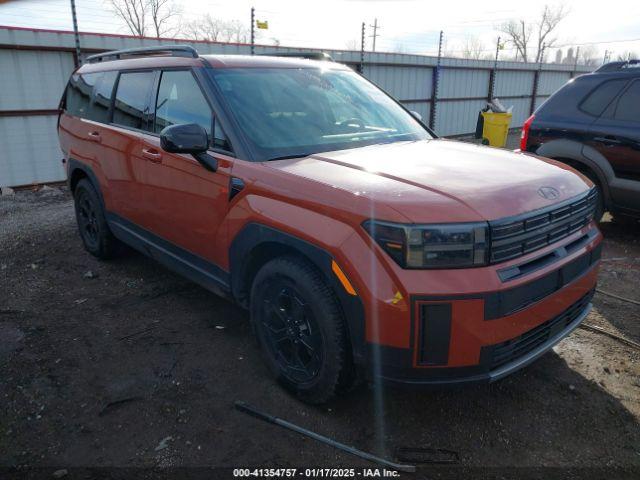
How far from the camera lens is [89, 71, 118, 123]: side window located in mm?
4492

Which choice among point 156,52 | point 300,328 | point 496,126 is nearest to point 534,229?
point 300,328

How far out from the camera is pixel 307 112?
11.1ft

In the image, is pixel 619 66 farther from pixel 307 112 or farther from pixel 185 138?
pixel 185 138

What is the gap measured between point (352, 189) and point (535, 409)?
1682 mm

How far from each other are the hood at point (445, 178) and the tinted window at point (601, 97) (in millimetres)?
2981

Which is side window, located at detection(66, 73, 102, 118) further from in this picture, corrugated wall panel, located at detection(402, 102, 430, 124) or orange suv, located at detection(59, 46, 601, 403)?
corrugated wall panel, located at detection(402, 102, 430, 124)

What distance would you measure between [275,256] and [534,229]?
1392mm

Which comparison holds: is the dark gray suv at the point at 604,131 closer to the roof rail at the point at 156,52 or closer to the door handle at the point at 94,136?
the roof rail at the point at 156,52

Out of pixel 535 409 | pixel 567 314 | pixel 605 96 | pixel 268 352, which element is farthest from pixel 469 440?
pixel 605 96

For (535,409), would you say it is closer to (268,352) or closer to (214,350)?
(268,352)

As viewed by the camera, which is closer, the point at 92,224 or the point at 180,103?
the point at 180,103

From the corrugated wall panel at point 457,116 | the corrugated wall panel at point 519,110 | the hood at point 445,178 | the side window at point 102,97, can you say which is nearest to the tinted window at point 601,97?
the hood at point 445,178

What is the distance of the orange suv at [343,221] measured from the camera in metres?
2.24

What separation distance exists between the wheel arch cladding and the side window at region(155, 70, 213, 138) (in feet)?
2.68
